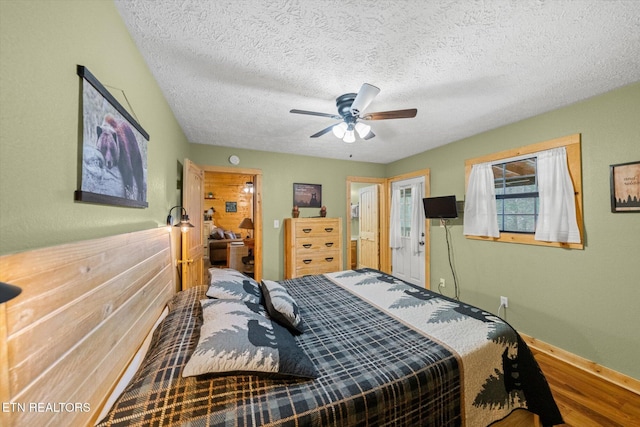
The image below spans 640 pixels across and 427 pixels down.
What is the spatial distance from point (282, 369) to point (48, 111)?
1.28 m

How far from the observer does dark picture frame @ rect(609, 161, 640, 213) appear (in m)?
1.87

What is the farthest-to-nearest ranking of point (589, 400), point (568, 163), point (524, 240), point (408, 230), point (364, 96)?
point (408, 230), point (524, 240), point (568, 163), point (589, 400), point (364, 96)

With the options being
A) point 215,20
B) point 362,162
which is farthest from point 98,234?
point 362,162

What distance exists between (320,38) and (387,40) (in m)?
0.41

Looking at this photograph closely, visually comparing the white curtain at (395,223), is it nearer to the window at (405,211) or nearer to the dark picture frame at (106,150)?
the window at (405,211)

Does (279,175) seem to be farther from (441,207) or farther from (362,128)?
(441,207)

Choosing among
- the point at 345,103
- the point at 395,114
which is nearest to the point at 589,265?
the point at 395,114

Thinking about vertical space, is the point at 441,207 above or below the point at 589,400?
above

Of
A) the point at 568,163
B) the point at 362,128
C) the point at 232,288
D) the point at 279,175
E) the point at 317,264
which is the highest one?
the point at 362,128

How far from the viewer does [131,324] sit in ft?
3.89

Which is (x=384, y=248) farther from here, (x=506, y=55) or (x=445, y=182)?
(x=506, y=55)

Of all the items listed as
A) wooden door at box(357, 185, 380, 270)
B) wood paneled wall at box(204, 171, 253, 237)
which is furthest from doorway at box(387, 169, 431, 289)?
wood paneled wall at box(204, 171, 253, 237)

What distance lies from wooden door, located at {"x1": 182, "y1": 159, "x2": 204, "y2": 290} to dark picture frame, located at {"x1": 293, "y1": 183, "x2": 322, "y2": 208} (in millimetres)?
1493

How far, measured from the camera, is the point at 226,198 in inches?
306
